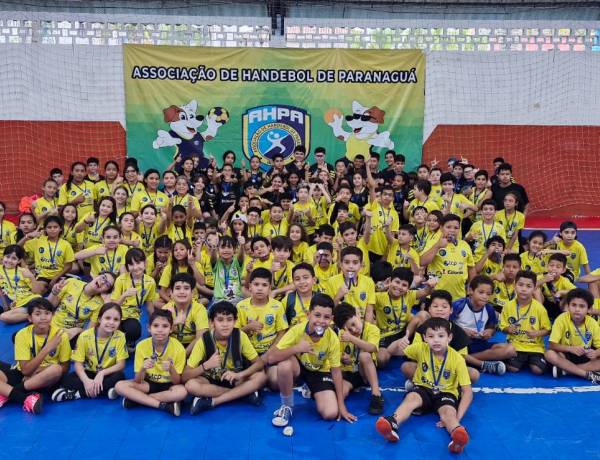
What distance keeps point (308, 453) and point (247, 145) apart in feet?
25.3

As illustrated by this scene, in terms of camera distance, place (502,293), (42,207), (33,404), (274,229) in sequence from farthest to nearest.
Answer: (42,207) → (274,229) → (502,293) → (33,404)

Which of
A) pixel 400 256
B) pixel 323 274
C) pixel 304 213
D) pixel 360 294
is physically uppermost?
pixel 304 213

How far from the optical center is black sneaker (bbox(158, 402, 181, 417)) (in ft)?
13.2

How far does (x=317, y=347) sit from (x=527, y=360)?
2.02 meters

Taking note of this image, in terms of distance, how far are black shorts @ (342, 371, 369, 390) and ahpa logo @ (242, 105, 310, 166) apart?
6652 mm

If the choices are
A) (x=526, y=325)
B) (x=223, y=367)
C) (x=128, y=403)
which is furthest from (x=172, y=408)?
(x=526, y=325)

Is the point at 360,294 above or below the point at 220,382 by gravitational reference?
above

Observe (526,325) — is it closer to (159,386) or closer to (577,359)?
(577,359)

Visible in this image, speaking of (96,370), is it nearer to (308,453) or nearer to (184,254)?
(184,254)

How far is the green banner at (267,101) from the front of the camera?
1027cm

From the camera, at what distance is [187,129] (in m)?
10.4

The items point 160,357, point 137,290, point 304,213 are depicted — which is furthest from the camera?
point 304,213

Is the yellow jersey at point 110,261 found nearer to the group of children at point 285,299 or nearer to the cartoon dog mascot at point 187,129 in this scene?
the group of children at point 285,299

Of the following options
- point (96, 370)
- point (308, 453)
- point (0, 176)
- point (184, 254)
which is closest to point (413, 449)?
point (308, 453)
